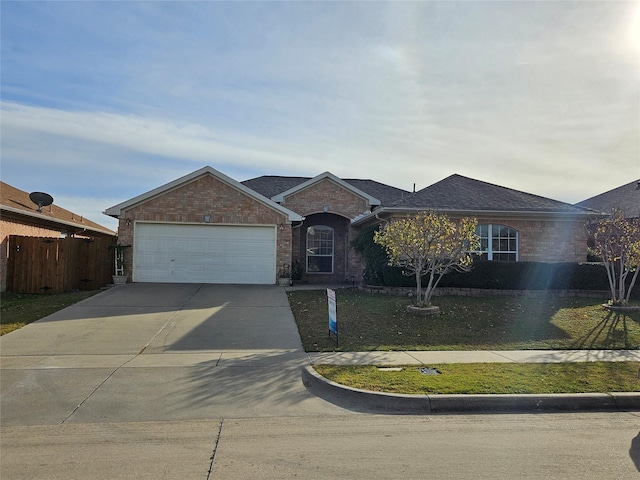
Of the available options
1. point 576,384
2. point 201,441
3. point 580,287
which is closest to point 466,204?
point 580,287

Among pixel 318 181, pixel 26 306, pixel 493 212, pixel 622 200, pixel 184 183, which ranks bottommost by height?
pixel 26 306

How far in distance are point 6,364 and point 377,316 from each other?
7746mm

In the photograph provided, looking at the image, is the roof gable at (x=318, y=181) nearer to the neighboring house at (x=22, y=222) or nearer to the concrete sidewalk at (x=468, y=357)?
the neighboring house at (x=22, y=222)

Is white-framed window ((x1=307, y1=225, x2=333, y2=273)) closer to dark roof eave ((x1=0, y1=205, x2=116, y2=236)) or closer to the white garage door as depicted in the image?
the white garage door

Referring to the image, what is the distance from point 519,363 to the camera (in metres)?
7.94

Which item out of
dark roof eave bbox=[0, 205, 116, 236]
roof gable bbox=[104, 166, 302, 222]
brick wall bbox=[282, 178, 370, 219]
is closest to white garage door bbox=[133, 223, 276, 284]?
roof gable bbox=[104, 166, 302, 222]

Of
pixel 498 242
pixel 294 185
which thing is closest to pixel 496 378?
pixel 498 242

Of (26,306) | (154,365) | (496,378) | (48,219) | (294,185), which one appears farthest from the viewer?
(294,185)

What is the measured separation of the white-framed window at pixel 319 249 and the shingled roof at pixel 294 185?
9.17ft

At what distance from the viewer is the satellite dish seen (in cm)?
1852

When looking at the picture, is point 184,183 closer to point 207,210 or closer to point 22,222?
point 207,210

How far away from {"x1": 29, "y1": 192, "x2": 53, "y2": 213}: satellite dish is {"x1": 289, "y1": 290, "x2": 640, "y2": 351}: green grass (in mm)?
11734

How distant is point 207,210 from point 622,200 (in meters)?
23.2

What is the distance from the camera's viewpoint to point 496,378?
6.82m
